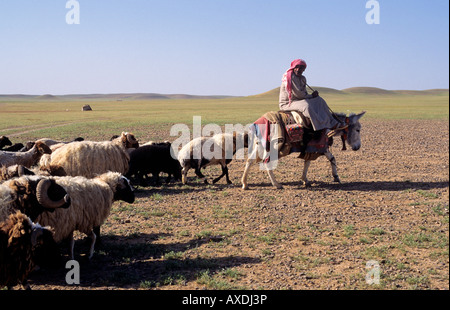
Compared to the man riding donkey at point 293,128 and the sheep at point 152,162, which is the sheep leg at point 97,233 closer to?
the sheep at point 152,162

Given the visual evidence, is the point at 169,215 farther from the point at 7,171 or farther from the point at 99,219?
the point at 7,171

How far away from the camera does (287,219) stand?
7930 mm

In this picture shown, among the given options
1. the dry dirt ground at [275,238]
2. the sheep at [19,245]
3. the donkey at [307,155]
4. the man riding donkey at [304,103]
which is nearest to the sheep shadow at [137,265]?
the dry dirt ground at [275,238]

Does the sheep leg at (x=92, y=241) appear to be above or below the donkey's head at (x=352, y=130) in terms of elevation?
below

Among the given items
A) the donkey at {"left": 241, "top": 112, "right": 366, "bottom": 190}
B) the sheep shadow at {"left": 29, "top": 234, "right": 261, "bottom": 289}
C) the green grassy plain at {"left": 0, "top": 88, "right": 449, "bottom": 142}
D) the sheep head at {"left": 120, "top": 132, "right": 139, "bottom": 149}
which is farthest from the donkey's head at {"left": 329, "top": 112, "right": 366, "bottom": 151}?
the green grassy plain at {"left": 0, "top": 88, "right": 449, "bottom": 142}

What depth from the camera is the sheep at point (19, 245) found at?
14.4ft

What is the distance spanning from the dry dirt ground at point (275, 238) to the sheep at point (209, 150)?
628 millimetres

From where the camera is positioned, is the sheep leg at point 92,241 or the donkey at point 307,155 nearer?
the sheep leg at point 92,241

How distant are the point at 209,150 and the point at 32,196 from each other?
6.14 metres

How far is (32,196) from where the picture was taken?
5188 millimetres

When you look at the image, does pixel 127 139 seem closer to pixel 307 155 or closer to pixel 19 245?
pixel 307 155

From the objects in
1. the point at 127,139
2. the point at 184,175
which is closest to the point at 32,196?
the point at 127,139
